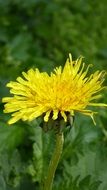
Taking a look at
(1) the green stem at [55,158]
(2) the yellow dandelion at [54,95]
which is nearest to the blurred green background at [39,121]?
(1) the green stem at [55,158]

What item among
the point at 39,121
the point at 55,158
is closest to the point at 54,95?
the point at 55,158

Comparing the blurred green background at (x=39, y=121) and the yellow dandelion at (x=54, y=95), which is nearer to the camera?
the yellow dandelion at (x=54, y=95)

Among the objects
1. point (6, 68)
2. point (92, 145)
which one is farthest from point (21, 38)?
point (92, 145)

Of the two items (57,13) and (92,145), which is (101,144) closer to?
(92,145)

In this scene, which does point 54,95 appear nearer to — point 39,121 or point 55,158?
point 55,158

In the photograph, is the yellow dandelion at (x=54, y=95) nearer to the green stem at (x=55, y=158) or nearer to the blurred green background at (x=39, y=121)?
the green stem at (x=55, y=158)

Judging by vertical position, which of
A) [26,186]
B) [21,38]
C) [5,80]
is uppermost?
[21,38]

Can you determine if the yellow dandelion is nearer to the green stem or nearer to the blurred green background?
the green stem
